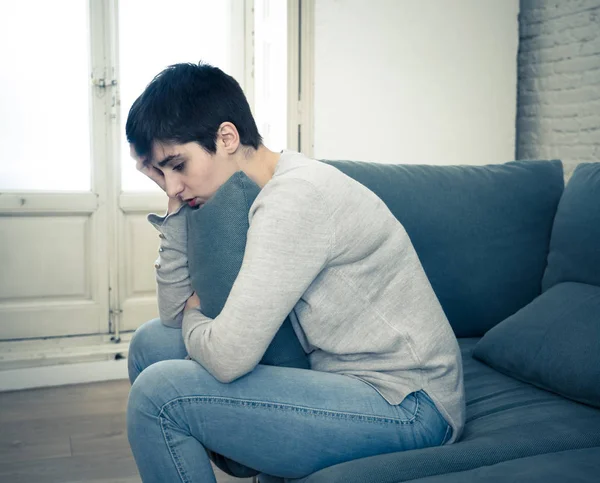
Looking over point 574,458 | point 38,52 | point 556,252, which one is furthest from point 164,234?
point 38,52

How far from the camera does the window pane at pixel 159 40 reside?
3.34 metres

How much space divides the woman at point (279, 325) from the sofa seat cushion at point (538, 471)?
113mm

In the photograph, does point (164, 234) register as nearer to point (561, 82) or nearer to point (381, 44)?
point (381, 44)

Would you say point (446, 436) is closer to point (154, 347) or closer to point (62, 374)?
point (154, 347)

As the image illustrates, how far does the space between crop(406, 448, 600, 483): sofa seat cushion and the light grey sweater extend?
0.42ft

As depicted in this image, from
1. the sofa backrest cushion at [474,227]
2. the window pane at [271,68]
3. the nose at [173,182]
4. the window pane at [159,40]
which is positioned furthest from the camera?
the window pane at [271,68]

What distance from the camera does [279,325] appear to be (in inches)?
43.9

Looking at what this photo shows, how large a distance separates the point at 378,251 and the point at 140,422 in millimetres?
507

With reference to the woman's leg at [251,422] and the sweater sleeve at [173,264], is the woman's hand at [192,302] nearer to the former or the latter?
the sweater sleeve at [173,264]

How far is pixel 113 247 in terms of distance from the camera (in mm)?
3355

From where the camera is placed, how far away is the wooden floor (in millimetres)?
2156

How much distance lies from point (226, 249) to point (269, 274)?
0.14 meters

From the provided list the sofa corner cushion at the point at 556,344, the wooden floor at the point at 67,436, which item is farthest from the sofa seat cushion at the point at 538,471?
the wooden floor at the point at 67,436

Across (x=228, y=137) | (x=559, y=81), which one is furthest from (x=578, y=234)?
(x=559, y=81)
